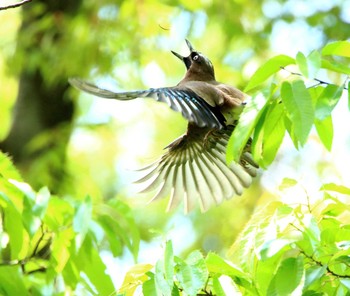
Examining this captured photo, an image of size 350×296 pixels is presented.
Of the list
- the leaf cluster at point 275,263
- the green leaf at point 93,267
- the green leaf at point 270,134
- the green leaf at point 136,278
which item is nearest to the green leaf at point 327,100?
the green leaf at point 270,134

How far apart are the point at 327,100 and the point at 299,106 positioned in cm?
7

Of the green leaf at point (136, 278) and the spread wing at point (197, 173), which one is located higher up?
the green leaf at point (136, 278)

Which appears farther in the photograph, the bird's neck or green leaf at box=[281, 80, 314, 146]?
the bird's neck

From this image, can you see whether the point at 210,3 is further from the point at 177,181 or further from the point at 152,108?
the point at 177,181

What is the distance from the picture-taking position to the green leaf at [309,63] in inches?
62.4

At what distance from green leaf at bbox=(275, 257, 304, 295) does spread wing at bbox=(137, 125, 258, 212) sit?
3.41 ft

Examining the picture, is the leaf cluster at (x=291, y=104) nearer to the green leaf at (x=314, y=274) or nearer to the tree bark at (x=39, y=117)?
the green leaf at (x=314, y=274)

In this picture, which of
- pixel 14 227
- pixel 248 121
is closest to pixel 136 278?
pixel 248 121

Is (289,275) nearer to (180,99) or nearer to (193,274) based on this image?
(193,274)

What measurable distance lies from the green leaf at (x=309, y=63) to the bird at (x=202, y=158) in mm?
521

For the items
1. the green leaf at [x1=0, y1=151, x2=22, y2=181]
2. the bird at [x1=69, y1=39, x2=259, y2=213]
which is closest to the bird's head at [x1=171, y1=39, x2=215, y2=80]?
the bird at [x1=69, y1=39, x2=259, y2=213]

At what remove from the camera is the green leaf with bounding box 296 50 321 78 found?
1.59m

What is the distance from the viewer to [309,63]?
161 centimetres

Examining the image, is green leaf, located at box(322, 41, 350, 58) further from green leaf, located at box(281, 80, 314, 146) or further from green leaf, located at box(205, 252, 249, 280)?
green leaf, located at box(205, 252, 249, 280)
